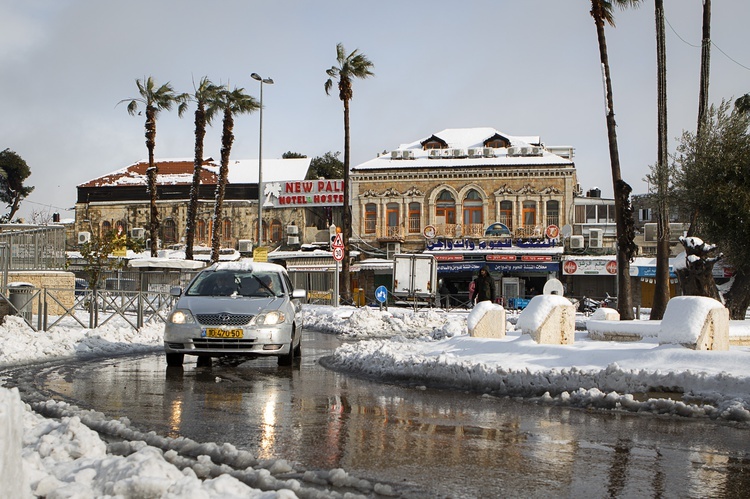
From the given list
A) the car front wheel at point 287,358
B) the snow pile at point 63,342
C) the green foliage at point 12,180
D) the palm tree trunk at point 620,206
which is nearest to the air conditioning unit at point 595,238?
the palm tree trunk at point 620,206

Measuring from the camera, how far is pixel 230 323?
12312 millimetres

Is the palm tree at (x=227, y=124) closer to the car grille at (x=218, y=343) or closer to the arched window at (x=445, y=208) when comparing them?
the arched window at (x=445, y=208)

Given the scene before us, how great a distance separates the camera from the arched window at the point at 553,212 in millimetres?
49188

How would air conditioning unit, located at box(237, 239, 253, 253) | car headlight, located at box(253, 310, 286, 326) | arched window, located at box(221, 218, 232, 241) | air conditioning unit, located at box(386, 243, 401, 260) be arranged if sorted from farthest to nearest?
arched window, located at box(221, 218, 232, 241)
air conditioning unit, located at box(237, 239, 253, 253)
air conditioning unit, located at box(386, 243, 401, 260)
car headlight, located at box(253, 310, 286, 326)

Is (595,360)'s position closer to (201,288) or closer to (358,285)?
(201,288)

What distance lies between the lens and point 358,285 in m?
50.1

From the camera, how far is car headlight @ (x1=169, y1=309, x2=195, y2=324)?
12391 millimetres

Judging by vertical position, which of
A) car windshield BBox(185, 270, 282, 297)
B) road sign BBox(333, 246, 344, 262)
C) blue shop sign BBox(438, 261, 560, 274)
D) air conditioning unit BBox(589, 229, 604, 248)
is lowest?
car windshield BBox(185, 270, 282, 297)

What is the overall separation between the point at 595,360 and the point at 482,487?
20.9 feet

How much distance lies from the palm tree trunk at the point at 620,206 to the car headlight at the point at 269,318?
12761 mm

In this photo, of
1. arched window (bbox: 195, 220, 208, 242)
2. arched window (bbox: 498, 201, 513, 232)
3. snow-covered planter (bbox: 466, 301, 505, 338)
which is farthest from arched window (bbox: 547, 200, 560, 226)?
snow-covered planter (bbox: 466, 301, 505, 338)

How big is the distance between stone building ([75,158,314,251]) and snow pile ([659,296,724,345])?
140ft

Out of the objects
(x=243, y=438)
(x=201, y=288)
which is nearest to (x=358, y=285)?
(x=201, y=288)

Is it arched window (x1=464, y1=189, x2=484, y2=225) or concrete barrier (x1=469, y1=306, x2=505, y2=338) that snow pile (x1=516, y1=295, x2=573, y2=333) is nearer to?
concrete barrier (x1=469, y1=306, x2=505, y2=338)
